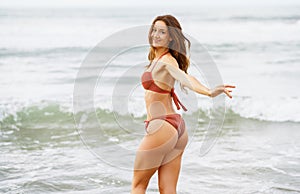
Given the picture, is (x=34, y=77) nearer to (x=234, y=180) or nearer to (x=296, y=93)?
(x=296, y=93)

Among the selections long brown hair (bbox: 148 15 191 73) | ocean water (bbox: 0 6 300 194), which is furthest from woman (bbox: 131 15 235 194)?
ocean water (bbox: 0 6 300 194)

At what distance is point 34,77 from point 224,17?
60.6 ft

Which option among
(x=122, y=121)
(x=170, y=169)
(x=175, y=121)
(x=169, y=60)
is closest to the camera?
(x=169, y=60)

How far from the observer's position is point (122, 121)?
1044cm

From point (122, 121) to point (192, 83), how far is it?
7.20m

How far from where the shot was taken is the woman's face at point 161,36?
138 inches

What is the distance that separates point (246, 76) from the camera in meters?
15.3

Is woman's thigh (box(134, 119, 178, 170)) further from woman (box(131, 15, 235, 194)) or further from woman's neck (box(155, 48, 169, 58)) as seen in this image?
woman's neck (box(155, 48, 169, 58))

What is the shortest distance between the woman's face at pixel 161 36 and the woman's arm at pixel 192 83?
18cm

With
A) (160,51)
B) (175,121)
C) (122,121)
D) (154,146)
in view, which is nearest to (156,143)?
(154,146)

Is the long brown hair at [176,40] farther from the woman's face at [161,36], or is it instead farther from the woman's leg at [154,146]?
the woman's leg at [154,146]

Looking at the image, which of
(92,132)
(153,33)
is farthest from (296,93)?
(153,33)

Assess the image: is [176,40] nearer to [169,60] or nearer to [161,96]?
[169,60]

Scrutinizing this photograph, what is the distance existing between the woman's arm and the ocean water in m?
2.24
